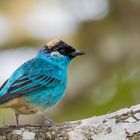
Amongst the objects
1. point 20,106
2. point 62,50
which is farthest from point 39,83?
point 62,50

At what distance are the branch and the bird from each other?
0.35 metres

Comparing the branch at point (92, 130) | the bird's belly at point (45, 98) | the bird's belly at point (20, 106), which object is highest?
the bird's belly at point (45, 98)

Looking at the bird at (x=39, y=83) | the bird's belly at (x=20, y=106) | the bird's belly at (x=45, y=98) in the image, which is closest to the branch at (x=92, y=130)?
the bird at (x=39, y=83)

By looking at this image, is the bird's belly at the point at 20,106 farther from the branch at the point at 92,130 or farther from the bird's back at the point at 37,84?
the branch at the point at 92,130

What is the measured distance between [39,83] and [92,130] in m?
1.43

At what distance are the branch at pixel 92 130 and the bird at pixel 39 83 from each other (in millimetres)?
347

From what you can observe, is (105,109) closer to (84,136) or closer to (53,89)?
(53,89)

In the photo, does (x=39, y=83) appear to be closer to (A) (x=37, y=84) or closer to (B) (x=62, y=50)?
(A) (x=37, y=84)

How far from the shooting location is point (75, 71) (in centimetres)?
890

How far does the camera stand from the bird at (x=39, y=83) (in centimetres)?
623

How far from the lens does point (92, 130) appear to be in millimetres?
5254

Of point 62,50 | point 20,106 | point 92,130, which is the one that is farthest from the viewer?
point 62,50

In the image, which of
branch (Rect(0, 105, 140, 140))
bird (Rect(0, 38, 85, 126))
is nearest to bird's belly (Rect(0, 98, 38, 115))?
bird (Rect(0, 38, 85, 126))

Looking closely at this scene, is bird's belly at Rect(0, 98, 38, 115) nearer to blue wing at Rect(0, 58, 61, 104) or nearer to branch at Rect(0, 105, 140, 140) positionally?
blue wing at Rect(0, 58, 61, 104)
